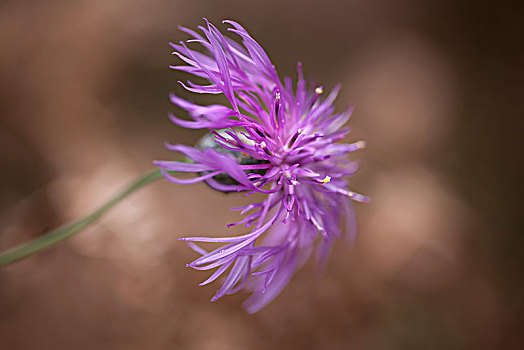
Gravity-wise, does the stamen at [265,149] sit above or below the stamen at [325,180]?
above

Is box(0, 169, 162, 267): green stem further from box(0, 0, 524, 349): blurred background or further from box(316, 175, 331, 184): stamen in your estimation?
box(0, 0, 524, 349): blurred background

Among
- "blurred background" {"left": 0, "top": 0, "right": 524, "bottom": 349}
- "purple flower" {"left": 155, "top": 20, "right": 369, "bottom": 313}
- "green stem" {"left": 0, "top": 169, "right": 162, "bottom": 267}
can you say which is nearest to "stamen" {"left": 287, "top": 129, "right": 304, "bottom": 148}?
"purple flower" {"left": 155, "top": 20, "right": 369, "bottom": 313}

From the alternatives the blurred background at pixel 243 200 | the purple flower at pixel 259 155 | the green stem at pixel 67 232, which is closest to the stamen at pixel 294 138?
the purple flower at pixel 259 155

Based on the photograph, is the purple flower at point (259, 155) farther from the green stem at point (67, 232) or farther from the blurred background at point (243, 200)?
the blurred background at point (243, 200)

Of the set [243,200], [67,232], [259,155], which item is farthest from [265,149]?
[243,200]

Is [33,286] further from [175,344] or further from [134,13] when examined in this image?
[134,13]

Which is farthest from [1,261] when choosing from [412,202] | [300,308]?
[412,202]
